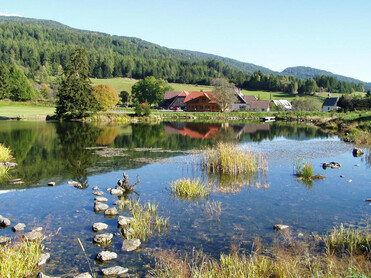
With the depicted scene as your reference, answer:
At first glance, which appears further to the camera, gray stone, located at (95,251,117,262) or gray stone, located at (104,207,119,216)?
gray stone, located at (104,207,119,216)

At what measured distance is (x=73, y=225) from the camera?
12656 millimetres

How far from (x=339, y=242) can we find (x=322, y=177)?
10765 millimetres

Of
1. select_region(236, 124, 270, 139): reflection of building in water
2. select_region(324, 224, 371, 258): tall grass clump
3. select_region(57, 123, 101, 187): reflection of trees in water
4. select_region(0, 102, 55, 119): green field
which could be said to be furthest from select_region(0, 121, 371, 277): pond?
select_region(0, 102, 55, 119): green field

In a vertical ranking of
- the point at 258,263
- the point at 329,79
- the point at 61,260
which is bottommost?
the point at 61,260

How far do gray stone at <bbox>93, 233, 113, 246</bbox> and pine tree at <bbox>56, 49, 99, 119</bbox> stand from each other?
193ft

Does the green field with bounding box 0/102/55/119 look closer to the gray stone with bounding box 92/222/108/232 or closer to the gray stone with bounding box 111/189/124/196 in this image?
→ the gray stone with bounding box 111/189/124/196

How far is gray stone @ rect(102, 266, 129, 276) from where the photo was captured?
9.10m

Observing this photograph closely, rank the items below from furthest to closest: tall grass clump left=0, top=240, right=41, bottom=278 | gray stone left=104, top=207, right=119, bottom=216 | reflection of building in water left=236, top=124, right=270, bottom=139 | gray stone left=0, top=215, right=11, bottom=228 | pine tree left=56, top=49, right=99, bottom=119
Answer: pine tree left=56, top=49, right=99, bottom=119 < reflection of building in water left=236, top=124, right=270, bottom=139 < gray stone left=104, top=207, right=119, bottom=216 < gray stone left=0, top=215, right=11, bottom=228 < tall grass clump left=0, top=240, right=41, bottom=278

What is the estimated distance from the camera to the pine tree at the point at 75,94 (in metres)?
66.5

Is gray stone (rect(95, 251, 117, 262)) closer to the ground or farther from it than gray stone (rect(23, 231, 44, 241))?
closer to the ground

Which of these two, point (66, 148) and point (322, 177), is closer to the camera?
point (322, 177)

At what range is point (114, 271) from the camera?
30.1 feet

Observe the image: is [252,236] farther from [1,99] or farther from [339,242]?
[1,99]

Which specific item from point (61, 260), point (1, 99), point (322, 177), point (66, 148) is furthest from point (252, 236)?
point (1, 99)
